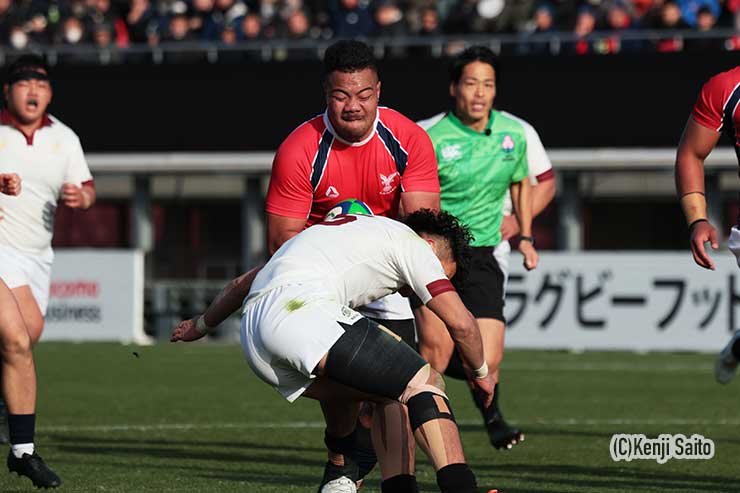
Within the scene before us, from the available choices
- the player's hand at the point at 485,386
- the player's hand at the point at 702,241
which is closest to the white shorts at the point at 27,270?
the player's hand at the point at 485,386

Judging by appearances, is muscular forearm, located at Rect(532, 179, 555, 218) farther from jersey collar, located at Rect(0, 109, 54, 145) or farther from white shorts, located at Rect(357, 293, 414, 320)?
jersey collar, located at Rect(0, 109, 54, 145)

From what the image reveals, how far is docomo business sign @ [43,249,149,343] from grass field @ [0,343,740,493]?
3033 millimetres

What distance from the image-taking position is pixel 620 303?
20.4 meters

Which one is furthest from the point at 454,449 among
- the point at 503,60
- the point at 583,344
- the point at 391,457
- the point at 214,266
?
the point at 214,266

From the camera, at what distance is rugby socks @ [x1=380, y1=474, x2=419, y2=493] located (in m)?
6.60

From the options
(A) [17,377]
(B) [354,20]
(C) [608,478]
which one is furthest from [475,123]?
(B) [354,20]

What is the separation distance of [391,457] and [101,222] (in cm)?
2270

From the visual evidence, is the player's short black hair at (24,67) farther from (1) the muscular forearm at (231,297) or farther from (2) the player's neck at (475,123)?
(1) the muscular forearm at (231,297)

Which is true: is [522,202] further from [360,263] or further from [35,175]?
[360,263]

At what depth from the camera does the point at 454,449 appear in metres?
6.20

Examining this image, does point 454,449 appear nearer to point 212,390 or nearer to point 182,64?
point 212,390

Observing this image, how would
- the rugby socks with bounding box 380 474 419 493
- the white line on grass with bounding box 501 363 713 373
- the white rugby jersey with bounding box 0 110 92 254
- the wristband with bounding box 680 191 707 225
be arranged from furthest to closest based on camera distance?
the white line on grass with bounding box 501 363 713 373 → the white rugby jersey with bounding box 0 110 92 254 → the wristband with bounding box 680 191 707 225 → the rugby socks with bounding box 380 474 419 493

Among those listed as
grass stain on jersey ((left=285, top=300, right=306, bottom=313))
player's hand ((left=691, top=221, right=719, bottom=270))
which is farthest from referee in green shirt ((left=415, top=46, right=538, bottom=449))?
grass stain on jersey ((left=285, top=300, right=306, bottom=313))

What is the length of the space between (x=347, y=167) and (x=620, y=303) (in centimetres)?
1320
